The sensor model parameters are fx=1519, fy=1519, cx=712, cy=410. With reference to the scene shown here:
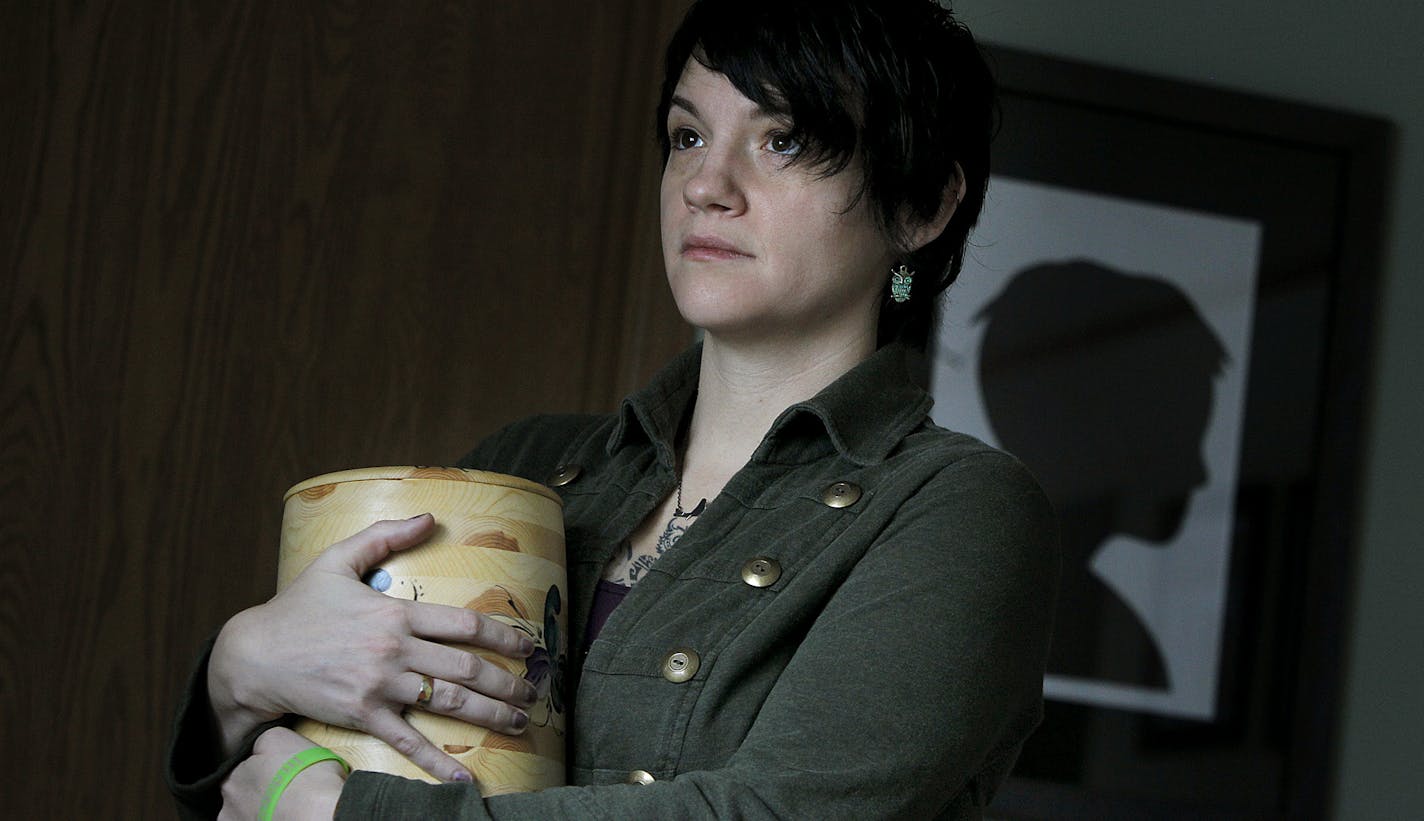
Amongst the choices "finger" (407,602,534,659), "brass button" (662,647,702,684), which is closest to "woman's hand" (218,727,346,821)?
"finger" (407,602,534,659)

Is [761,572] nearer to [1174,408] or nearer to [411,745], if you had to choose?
[411,745]

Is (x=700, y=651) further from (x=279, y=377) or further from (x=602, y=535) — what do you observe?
(x=279, y=377)

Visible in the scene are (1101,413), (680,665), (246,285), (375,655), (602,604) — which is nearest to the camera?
(375,655)

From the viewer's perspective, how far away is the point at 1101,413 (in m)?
2.17

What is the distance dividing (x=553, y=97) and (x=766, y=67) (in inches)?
35.9

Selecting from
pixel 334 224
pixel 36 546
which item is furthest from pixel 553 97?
pixel 36 546

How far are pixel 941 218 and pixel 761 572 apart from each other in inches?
16.5

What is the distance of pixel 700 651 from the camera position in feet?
3.69

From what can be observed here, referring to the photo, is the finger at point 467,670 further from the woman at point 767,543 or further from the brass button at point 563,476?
the brass button at point 563,476

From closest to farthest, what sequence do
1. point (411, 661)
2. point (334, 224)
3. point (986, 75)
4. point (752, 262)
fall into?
point (411, 661) < point (752, 262) < point (986, 75) < point (334, 224)

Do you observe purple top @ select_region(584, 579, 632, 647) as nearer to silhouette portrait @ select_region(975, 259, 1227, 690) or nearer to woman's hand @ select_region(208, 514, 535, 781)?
woman's hand @ select_region(208, 514, 535, 781)

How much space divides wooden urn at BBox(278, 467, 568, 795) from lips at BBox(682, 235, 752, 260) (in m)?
0.28

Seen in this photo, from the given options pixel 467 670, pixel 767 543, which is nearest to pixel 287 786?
pixel 467 670

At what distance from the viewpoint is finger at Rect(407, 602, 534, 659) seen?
1007 millimetres
